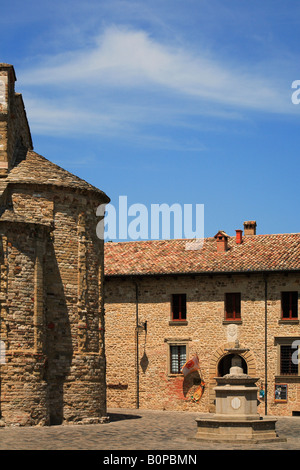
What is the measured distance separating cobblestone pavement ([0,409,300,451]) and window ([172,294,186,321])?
737cm

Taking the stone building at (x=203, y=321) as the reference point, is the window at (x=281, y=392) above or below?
below

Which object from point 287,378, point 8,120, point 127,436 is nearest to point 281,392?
point 287,378

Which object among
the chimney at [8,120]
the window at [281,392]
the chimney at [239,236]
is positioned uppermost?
the chimney at [8,120]

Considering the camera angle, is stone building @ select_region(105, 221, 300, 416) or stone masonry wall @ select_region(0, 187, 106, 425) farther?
stone building @ select_region(105, 221, 300, 416)

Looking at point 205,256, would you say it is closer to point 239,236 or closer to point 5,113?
point 239,236

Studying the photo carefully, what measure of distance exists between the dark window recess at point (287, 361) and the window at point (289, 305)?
4.98 feet

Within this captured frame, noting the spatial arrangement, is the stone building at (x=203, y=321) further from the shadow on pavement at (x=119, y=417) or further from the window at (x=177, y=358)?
the shadow on pavement at (x=119, y=417)

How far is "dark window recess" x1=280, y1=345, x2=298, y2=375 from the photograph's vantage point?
1555 inches

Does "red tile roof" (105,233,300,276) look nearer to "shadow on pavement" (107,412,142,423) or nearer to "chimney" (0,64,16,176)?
"shadow on pavement" (107,412,142,423)

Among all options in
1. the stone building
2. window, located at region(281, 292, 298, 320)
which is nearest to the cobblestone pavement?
the stone building

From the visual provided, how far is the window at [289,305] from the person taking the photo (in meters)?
40.1

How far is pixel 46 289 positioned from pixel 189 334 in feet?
39.6

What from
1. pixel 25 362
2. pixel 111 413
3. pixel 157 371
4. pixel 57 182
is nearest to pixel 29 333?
pixel 25 362

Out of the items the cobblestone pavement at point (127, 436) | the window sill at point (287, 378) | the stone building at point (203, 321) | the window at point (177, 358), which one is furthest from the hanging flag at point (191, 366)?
the cobblestone pavement at point (127, 436)
